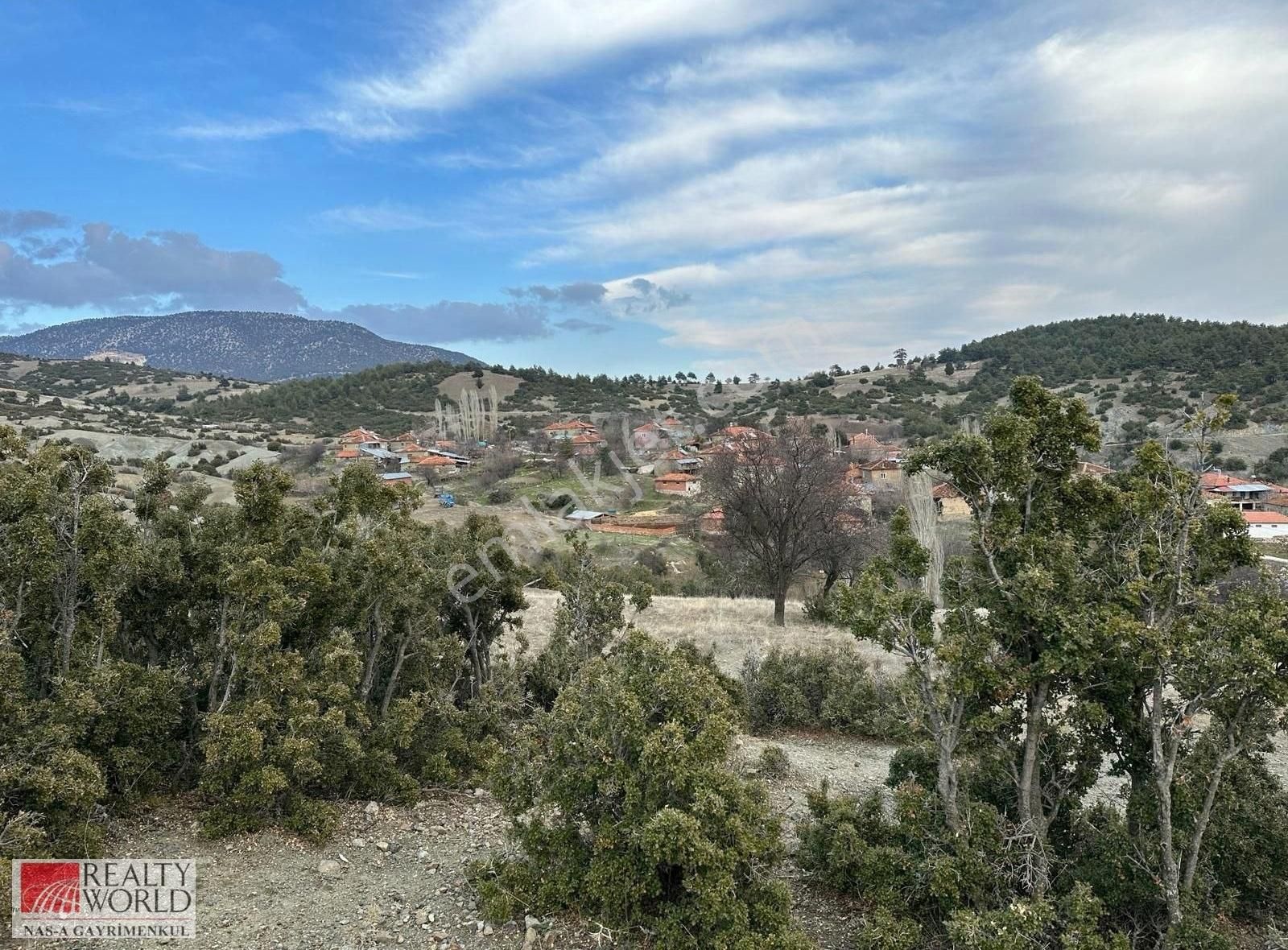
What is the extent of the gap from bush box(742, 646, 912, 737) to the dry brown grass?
5.57 ft

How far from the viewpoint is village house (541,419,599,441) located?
5988cm

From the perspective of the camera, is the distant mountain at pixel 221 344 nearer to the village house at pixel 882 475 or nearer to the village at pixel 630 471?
the village at pixel 630 471

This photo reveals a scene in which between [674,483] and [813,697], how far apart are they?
38080mm

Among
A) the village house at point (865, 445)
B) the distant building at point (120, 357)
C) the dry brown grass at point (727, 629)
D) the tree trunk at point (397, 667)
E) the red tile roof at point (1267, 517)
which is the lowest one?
the dry brown grass at point (727, 629)

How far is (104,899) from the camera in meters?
5.56

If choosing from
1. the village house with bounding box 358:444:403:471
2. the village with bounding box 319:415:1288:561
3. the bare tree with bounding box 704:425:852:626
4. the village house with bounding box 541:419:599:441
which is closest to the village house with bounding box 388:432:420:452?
the village with bounding box 319:415:1288:561

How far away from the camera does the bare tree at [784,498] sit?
20.3 m

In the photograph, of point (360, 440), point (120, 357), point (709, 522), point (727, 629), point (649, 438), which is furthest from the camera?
point (120, 357)

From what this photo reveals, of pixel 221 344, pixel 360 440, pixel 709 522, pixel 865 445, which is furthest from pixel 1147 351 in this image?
pixel 221 344

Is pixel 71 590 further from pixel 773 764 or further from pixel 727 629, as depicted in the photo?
pixel 727 629

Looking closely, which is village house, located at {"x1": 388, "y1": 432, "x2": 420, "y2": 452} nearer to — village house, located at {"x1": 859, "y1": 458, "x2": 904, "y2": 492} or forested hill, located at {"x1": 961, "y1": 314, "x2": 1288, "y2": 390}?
village house, located at {"x1": 859, "y1": 458, "x2": 904, "y2": 492}

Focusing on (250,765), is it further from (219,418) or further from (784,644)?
(219,418)

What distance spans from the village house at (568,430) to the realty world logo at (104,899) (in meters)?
51.3

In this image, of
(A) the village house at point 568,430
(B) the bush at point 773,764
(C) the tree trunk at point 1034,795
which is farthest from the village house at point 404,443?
(C) the tree trunk at point 1034,795
